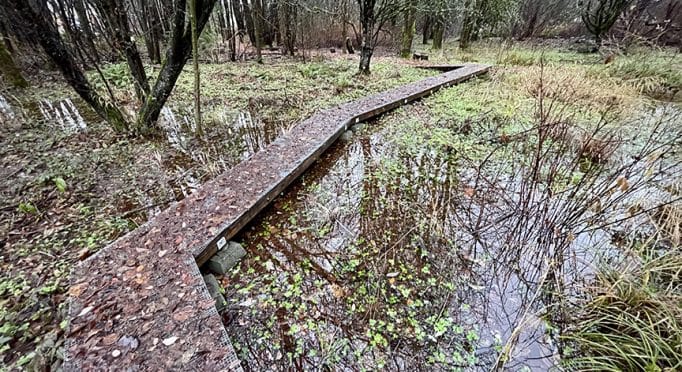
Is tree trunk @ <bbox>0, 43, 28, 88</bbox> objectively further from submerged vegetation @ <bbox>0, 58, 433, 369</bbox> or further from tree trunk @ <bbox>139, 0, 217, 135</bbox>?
tree trunk @ <bbox>139, 0, 217, 135</bbox>

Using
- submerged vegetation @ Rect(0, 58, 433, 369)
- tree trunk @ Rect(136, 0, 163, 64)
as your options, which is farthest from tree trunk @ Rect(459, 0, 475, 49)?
tree trunk @ Rect(136, 0, 163, 64)

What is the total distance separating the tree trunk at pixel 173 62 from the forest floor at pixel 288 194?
319mm

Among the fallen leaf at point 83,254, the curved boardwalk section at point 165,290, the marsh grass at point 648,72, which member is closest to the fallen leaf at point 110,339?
the curved boardwalk section at point 165,290

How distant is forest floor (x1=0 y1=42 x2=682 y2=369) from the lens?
5.76ft

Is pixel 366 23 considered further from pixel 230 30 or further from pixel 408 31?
pixel 230 30

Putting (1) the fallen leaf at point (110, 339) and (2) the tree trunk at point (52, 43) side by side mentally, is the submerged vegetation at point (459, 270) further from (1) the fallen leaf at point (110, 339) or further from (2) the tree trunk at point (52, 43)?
(2) the tree trunk at point (52, 43)

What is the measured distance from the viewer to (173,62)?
156 inches

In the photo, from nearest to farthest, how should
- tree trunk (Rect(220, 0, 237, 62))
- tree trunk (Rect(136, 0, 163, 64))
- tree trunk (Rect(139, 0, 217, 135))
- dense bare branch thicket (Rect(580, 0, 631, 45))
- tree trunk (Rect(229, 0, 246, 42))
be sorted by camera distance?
tree trunk (Rect(139, 0, 217, 135))
tree trunk (Rect(136, 0, 163, 64))
dense bare branch thicket (Rect(580, 0, 631, 45))
tree trunk (Rect(220, 0, 237, 62))
tree trunk (Rect(229, 0, 246, 42))

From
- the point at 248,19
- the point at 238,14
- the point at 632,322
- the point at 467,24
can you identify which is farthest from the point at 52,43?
the point at 467,24

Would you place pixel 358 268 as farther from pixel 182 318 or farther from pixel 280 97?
pixel 280 97

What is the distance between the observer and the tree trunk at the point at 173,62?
145 inches

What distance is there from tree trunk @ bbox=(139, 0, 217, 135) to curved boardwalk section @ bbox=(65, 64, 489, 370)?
210 cm

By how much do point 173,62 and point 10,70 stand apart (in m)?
5.16

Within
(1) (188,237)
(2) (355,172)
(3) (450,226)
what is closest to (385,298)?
(3) (450,226)
